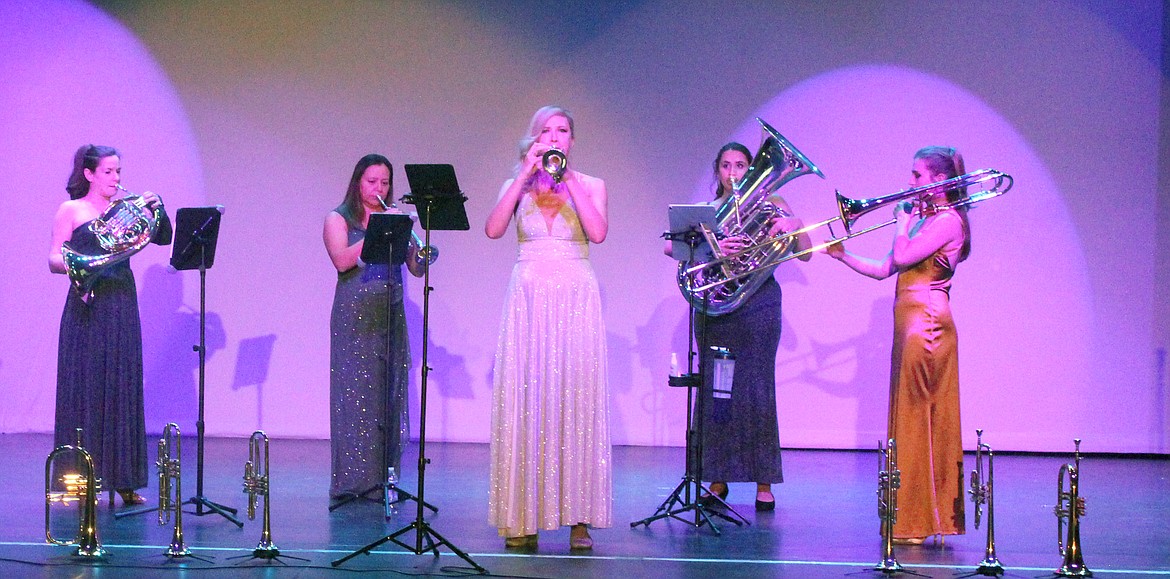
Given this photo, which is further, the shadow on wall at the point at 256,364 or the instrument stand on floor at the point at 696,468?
the shadow on wall at the point at 256,364

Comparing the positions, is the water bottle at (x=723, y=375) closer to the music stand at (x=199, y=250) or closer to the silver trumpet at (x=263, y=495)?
the silver trumpet at (x=263, y=495)

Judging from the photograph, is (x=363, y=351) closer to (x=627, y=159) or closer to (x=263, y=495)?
(x=263, y=495)

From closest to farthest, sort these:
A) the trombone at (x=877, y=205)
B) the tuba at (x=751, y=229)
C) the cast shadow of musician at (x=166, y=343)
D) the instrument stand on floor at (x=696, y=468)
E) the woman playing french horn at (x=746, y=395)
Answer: the trombone at (x=877, y=205) < the instrument stand on floor at (x=696, y=468) < the tuba at (x=751, y=229) < the woman playing french horn at (x=746, y=395) < the cast shadow of musician at (x=166, y=343)

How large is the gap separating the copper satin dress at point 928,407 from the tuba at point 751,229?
76 cm

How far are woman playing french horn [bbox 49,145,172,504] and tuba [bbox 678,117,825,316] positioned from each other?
2.86 meters

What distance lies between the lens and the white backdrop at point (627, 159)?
28.9 feet

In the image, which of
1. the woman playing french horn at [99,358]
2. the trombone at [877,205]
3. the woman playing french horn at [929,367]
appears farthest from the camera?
the woman playing french horn at [99,358]

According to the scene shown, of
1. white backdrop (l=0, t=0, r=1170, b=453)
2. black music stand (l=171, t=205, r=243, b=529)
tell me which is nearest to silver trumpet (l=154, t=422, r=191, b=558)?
black music stand (l=171, t=205, r=243, b=529)

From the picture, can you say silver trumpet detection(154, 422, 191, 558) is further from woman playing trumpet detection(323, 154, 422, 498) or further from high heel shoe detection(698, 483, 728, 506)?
high heel shoe detection(698, 483, 728, 506)

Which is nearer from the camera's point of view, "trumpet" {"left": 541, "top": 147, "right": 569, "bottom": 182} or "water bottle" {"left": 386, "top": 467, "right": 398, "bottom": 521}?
"trumpet" {"left": 541, "top": 147, "right": 569, "bottom": 182}

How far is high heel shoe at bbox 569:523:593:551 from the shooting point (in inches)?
196

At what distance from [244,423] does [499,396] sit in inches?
192

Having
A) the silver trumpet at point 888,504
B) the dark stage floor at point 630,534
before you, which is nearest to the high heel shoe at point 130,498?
the dark stage floor at point 630,534

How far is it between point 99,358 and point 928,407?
4222 millimetres
